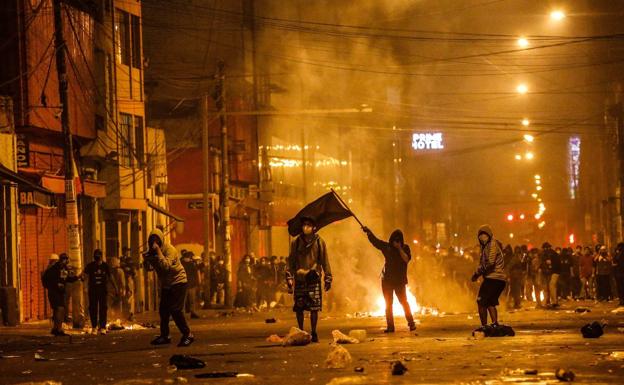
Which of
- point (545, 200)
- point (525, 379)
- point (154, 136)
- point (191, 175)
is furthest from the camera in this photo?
point (545, 200)

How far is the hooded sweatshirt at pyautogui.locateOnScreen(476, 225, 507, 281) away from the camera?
16.0m

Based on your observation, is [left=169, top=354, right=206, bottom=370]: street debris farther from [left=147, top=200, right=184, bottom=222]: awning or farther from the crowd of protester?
[left=147, top=200, right=184, bottom=222]: awning

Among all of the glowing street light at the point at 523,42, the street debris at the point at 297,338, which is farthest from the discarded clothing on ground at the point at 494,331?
the glowing street light at the point at 523,42

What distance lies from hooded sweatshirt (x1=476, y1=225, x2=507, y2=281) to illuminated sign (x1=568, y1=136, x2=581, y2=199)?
198 ft

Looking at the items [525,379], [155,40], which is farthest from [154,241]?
[155,40]

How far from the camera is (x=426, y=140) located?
63438 millimetres

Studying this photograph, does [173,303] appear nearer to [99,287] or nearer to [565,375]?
[99,287]

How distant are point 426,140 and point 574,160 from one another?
24640 millimetres

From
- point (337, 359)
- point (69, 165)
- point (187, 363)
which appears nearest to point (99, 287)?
point (69, 165)

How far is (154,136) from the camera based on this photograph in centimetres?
3897

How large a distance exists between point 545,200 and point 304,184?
5017cm

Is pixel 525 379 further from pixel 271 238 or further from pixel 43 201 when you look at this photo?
pixel 271 238

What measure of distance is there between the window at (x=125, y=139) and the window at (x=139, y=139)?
1.43 ft

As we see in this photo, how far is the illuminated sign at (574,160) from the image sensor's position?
261ft
